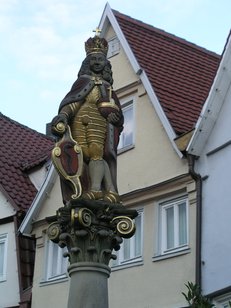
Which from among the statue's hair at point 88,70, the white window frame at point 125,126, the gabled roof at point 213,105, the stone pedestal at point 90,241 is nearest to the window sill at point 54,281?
the white window frame at point 125,126

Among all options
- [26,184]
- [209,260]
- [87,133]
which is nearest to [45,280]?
[26,184]

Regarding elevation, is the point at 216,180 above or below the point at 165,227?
above

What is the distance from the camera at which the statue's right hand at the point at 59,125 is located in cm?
984

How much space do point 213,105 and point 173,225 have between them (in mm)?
2449

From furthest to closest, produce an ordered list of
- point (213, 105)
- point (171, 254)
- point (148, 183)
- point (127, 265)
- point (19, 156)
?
point (19, 156)
point (148, 183)
point (127, 265)
point (213, 105)
point (171, 254)

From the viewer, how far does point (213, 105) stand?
53.5 feet

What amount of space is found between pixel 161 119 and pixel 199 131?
134cm

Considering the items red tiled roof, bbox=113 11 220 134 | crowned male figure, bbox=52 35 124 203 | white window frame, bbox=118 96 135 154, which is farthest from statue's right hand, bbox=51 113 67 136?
white window frame, bbox=118 96 135 154

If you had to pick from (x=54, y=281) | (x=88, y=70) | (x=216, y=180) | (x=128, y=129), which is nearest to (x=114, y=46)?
(x=128, y=129)

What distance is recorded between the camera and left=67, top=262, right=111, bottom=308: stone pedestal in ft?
29.2

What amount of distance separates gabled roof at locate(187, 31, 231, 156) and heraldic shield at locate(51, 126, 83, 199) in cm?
656

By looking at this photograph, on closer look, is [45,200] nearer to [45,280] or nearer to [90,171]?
[45,280]

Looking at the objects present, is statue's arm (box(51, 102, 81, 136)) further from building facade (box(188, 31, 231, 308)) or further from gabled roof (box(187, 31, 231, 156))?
gabled roof (box(187, 31, 231, 156))

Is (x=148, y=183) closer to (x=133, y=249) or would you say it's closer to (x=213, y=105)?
(x=133, y=249)
